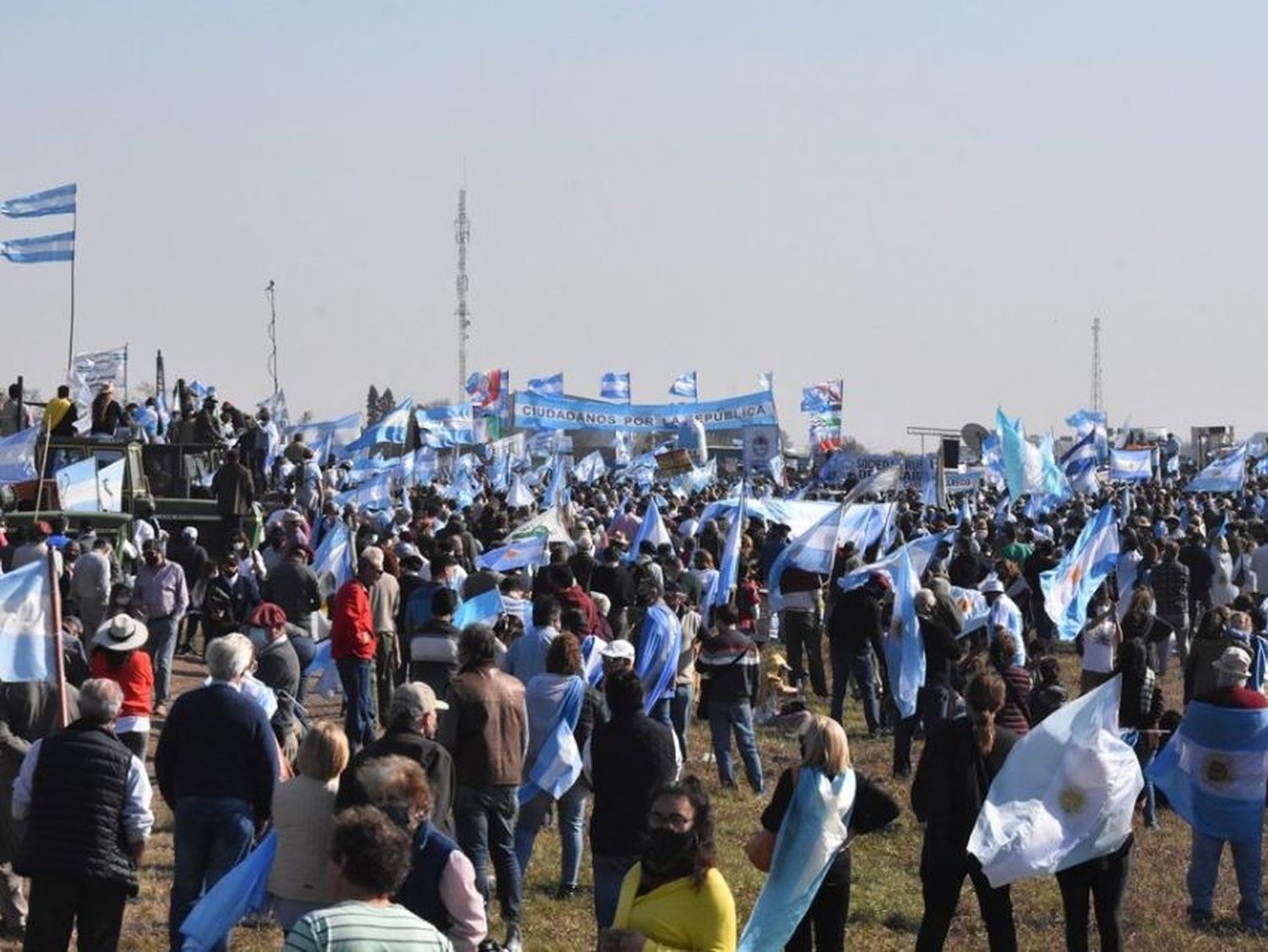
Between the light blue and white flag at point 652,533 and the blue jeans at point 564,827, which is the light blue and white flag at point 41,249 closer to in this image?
the light blue and white flag at point 652,533


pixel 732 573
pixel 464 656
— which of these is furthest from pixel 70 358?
pixel 464 656

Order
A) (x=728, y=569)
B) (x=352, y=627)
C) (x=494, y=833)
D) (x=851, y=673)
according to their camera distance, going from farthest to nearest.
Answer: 1. (x=728, y=569)
2. (x=851, y=673)
3. (x=352, y=627)
4. (x=494, y=833)

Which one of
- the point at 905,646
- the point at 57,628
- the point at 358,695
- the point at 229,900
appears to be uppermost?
the point at 57,628

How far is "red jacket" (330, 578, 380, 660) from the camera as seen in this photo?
15.0m

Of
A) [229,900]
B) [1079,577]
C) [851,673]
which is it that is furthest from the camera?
[1079,577]

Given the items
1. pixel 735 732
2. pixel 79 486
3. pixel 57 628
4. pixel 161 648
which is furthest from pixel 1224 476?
pixel 57 628

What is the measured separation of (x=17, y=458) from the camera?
800 inches

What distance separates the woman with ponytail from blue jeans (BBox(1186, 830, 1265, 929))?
8.00ft

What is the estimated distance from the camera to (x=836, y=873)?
27.7 feet

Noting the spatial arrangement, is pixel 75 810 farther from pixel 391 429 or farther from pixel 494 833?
pixel 391 429

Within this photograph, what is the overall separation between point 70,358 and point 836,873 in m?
28.8

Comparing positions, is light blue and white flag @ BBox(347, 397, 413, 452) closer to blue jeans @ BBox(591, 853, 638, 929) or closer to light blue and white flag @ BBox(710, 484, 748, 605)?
light blue and white flag @ BBox(710, 484, 748, 605)

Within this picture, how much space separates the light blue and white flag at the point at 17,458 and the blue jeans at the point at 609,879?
12.5 meters

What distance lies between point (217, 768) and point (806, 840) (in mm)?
2500
